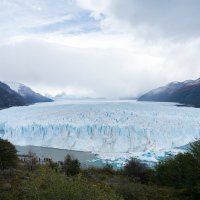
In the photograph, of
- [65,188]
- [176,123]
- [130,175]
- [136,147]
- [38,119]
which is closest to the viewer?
[65,188]

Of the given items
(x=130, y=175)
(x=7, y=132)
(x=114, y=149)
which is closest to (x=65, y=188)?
(x=130, y=175)

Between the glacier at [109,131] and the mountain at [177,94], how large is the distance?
1846 inches

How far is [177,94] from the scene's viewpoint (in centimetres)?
9669

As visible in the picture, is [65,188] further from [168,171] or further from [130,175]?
[130,175]

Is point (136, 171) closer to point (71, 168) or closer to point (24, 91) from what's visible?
point (71, 168)

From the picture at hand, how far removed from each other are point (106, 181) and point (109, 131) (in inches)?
585

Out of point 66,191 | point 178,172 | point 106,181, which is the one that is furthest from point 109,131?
point 66,191

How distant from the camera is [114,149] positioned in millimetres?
29953

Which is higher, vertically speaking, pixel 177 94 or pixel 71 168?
pixel 177 94

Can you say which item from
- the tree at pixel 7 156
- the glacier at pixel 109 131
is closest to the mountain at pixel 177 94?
the glacier at pixel 109 131

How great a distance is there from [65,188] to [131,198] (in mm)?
7017

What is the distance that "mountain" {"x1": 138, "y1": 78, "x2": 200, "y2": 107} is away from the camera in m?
87.0

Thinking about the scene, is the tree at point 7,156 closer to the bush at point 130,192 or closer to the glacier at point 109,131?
the bush at point 130,192

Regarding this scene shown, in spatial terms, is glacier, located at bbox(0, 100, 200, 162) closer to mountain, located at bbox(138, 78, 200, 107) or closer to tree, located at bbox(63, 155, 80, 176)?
tree, located at bbox(63, 155, 80, 176)
